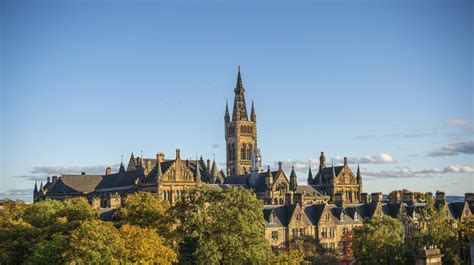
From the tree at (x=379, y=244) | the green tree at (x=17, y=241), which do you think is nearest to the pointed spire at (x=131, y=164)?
the green tree at (x=17, y=241)

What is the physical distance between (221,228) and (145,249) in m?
9.52

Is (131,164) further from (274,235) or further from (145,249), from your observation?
(145,249)

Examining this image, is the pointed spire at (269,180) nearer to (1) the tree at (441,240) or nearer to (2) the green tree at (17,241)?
(1) the tree at (441,240)

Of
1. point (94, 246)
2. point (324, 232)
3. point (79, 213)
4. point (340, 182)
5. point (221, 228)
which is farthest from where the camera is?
point (340, 182)

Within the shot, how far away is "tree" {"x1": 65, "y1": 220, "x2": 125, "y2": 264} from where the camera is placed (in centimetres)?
6575

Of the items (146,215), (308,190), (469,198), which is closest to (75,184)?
(308,190)

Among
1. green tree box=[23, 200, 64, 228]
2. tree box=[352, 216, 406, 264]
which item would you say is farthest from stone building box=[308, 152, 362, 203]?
green tree box=[23, 200, 64, 228]

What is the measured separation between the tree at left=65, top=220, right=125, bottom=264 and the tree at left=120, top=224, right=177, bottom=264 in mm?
1360

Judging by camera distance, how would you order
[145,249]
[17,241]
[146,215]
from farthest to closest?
1. [146,215]
2. [17,241]
3. [145,249]

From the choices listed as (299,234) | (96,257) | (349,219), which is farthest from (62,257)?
(349,219)

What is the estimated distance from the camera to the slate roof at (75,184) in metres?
143

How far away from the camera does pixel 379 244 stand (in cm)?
7200

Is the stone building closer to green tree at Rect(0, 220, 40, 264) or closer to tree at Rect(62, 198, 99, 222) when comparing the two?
tree at Rect(62, 198, 99, 222)

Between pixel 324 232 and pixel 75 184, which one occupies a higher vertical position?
pixel 75 184
